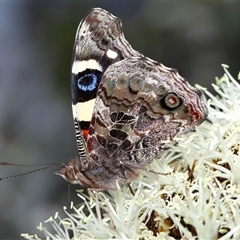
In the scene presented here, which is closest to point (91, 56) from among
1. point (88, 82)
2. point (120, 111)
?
point (88, 82)

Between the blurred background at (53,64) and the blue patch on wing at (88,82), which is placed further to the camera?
the blurred background at (53,64)

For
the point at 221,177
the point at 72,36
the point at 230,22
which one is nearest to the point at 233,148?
the point at 221,177

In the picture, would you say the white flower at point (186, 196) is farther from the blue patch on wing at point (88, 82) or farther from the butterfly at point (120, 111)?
the blue patch on wing at point (88, 82)

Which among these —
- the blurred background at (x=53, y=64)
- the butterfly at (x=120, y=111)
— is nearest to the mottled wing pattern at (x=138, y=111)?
the butterfly at (x=120, y=111)

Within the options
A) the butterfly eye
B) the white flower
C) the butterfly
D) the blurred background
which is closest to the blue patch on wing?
the butterfly

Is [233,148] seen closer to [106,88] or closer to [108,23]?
[106,88]
